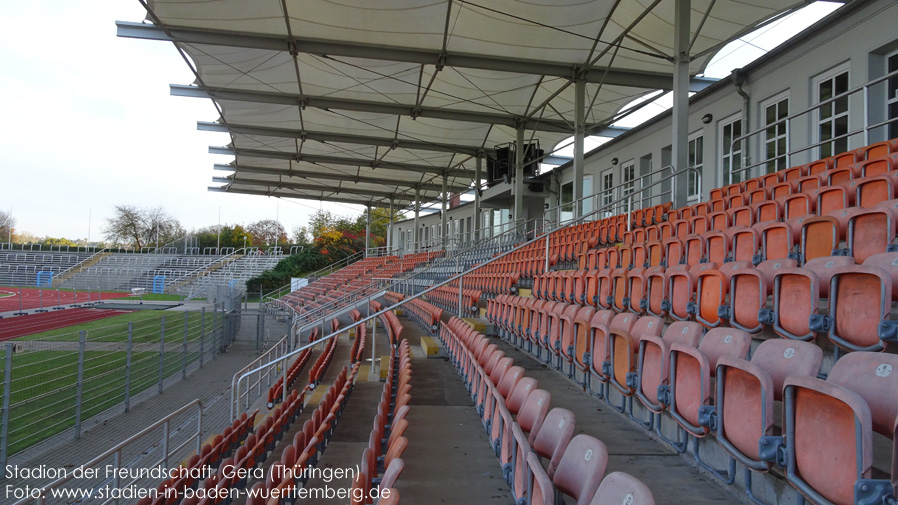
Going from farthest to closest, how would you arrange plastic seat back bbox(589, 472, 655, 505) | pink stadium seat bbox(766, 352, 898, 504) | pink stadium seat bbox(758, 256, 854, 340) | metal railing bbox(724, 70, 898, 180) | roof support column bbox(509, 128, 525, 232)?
1. roof support column bbox(509, 128, 525, 232)
2. metal railing bbox(724, 70, 898, 180)
3. pink stadium seat bbox(758, 256, 854, 340)
4. pink stadium seat bbox(766, 352, 898, 504)
5. plastic seat back bbox(589, 472, 655, 505)

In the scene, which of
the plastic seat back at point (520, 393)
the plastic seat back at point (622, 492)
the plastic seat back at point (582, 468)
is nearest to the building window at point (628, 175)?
the plastic seat back at point (520, 393)

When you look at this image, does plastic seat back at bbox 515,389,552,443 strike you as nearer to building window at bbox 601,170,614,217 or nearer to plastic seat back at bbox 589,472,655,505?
plastic seat back at bbox 589,472,655,505

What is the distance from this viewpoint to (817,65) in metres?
9.39

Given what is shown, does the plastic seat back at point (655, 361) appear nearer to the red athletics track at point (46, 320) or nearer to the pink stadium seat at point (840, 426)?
the pink stadium seat at point (840, 426)

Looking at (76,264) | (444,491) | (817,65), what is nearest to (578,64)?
(817,65)

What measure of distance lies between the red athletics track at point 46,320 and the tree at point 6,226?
194 ft

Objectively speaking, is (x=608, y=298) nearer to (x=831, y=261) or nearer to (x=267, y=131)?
(x=831, y=261)

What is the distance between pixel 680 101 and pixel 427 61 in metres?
5.91

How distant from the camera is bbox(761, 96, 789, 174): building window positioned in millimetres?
10109

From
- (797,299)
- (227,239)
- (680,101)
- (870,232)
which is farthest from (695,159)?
(227,239)

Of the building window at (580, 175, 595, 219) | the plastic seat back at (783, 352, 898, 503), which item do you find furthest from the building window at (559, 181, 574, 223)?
the plastic seat back at (783, 352, 898, 503)

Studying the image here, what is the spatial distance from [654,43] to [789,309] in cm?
1009

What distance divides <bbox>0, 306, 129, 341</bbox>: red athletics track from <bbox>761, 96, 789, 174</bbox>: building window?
21110 millimetres

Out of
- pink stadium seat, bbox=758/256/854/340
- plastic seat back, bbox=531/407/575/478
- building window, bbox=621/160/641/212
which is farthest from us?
building window, bbox=621/160/641/212
